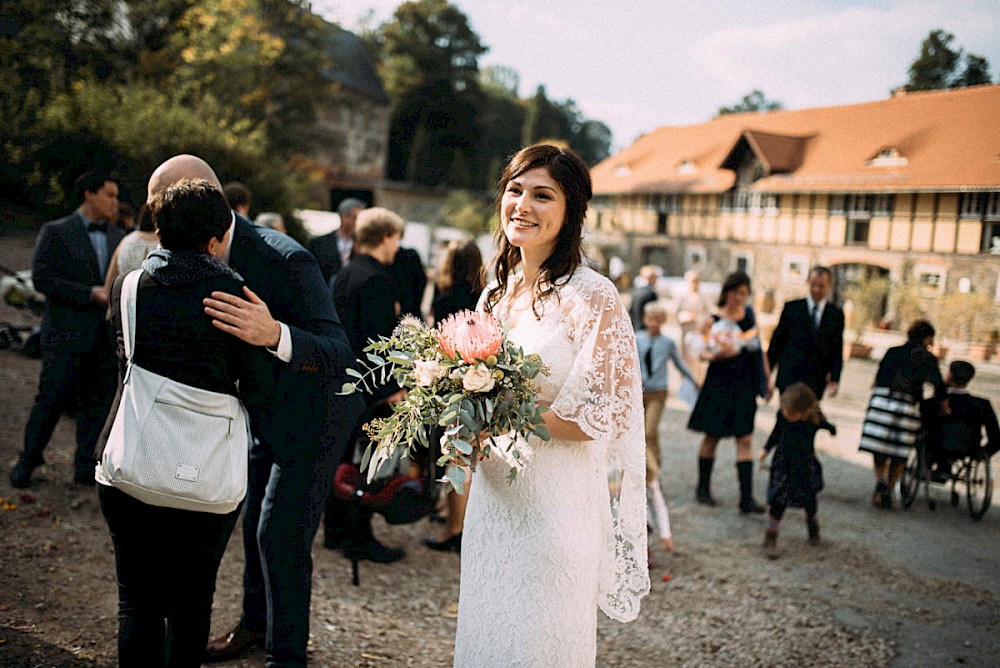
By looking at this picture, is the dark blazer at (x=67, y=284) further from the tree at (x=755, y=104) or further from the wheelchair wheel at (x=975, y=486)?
the tree at (x=755, y=104)

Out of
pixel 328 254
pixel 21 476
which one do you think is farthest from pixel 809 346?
pixel 21 476

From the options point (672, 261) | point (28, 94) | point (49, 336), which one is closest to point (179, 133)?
point (28, 94)

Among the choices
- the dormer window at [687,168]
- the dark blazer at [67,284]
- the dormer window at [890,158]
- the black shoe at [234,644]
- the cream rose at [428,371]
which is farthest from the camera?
the dormer window at [687,168]

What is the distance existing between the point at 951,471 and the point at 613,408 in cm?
613

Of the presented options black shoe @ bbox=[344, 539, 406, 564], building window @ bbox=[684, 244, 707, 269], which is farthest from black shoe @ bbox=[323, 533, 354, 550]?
building window @ bbox=[684, 244, 707, 269]

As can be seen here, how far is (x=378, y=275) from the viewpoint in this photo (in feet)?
17.9

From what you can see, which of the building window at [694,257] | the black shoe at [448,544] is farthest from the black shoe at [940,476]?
the building window at [694,257]

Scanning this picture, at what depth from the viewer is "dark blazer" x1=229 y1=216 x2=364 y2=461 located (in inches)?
121

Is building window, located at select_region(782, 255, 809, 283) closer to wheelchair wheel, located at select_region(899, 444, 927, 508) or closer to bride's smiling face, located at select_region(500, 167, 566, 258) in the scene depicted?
wheelchair wheel, located at select_region(899, 444, 927, 508)

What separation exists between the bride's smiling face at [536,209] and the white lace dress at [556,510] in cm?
20

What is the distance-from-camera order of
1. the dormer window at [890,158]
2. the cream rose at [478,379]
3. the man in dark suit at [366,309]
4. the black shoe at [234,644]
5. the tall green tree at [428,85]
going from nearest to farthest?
the cream rose at [478,379]
the black shoe at [234,644]
the man in dark suit at [366,309]
the dormer window at [890,158]
the tall green tree at [428,85]

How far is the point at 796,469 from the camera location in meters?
6.13

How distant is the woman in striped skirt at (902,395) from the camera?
23.5 ft

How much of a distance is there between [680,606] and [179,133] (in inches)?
615
